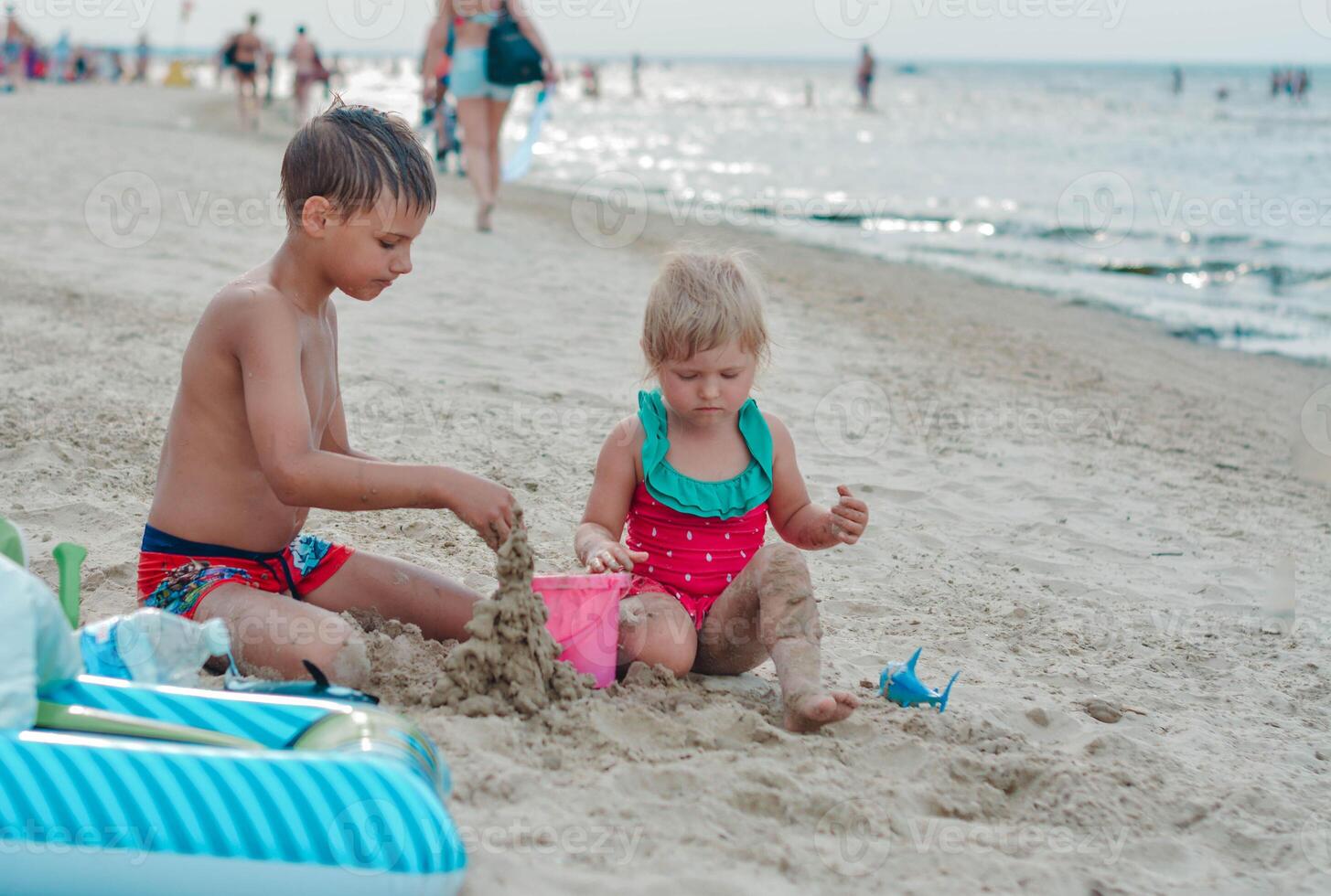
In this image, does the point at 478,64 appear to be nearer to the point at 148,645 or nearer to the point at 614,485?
the point at 614,485

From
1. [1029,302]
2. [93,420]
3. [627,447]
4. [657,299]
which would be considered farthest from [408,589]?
[1029,302]

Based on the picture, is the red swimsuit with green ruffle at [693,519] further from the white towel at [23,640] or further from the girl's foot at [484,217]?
the girl's foot at [484,217]

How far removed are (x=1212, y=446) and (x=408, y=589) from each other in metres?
4.06

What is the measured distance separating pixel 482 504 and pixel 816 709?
76cm

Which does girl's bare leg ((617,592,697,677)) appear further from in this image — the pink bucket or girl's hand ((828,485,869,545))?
girl's hand ((828,485,869,545))

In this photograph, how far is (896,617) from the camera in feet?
10.3

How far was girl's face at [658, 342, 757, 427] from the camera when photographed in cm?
259

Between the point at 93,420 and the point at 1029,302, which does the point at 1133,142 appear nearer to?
the point at 1029,302

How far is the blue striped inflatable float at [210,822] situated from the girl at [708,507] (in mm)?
892

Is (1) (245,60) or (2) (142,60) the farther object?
(2) (142,60)

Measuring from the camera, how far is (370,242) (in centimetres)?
233

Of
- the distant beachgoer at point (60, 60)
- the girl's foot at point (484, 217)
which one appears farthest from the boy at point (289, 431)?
the distant beachgoer at point (60, 60)

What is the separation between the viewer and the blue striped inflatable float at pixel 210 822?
5.20 ft

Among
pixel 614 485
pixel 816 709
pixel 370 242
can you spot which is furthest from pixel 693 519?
pixel 370 242
